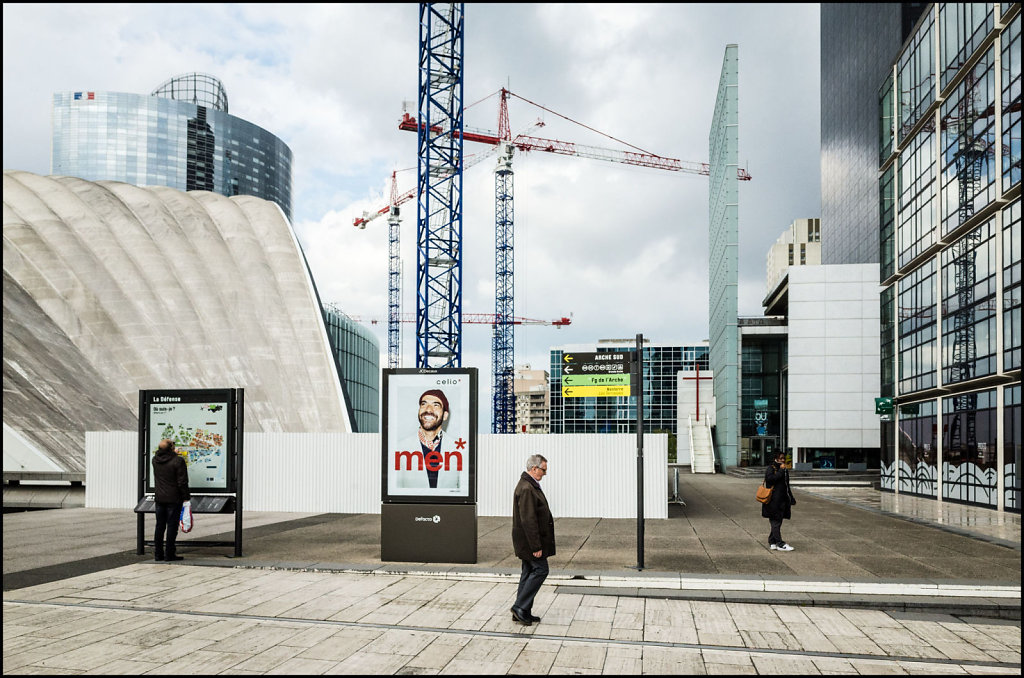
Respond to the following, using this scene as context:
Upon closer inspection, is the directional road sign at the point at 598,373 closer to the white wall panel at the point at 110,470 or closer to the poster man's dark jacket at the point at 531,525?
the poster man's dark jacket at the point at 531,525

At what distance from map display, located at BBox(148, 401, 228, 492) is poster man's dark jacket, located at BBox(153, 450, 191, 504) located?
0.99 m

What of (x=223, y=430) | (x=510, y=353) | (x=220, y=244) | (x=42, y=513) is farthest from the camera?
(x=510, y=353)

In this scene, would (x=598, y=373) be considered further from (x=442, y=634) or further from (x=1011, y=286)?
(x=1011, y=286)

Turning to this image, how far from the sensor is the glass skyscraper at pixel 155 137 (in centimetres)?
11788

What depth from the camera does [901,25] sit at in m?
61.7

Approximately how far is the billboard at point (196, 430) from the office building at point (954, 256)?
76.4 ft

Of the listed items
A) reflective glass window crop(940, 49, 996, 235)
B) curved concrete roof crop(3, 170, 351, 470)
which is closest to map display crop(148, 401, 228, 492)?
curved concrete roof crop(3, 170, 351, 470)

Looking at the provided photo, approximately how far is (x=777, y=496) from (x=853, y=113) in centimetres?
7121

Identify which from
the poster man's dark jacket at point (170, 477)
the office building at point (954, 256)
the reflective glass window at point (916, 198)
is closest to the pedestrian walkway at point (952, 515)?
the office building at point (954, 256)

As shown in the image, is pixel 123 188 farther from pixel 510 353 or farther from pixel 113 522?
pixel 510 353

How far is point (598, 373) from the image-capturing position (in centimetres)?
1564

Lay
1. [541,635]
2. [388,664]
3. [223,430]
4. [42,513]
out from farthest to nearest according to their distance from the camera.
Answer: [42,513]
[223,430]
[541,635]
[388,664]

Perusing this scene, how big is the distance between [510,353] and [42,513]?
8597 cm

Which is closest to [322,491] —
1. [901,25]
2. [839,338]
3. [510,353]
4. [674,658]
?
[674,658]
